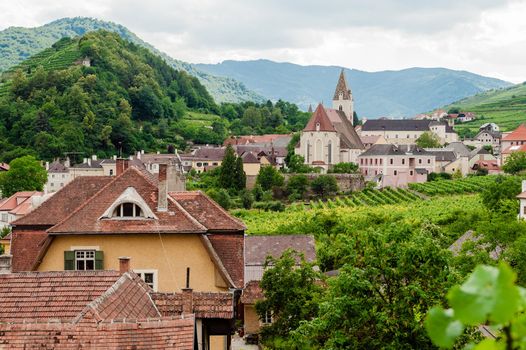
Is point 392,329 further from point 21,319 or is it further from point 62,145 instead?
point 62,145

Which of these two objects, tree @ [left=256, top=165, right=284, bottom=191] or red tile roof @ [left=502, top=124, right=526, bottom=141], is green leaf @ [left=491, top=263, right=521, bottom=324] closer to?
tree @ [left=256, top=165, right=284, bottom=191]

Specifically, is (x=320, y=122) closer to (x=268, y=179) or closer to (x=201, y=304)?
(x=268, y=179)

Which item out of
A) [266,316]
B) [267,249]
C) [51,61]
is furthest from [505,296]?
[51,61]

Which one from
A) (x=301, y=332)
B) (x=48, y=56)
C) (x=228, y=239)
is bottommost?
(x=301, y=332)

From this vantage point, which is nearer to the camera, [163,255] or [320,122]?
[163,255]

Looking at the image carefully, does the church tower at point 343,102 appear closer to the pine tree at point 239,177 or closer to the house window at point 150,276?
the pine tree at point 239,177

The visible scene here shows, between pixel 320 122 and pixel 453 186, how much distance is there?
27458 mm

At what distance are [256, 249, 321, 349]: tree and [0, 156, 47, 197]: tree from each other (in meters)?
77.2

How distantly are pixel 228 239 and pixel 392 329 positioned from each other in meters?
7.45

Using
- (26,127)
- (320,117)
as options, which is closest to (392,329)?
(320,117)

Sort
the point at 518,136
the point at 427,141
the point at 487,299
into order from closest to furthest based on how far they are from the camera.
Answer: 1. the point at 487,299
2. the point at 518,136
3. the point at 427,141

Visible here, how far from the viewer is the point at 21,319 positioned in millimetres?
10008

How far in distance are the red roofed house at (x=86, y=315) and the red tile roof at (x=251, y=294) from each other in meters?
20.0

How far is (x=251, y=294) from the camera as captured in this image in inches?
1308
